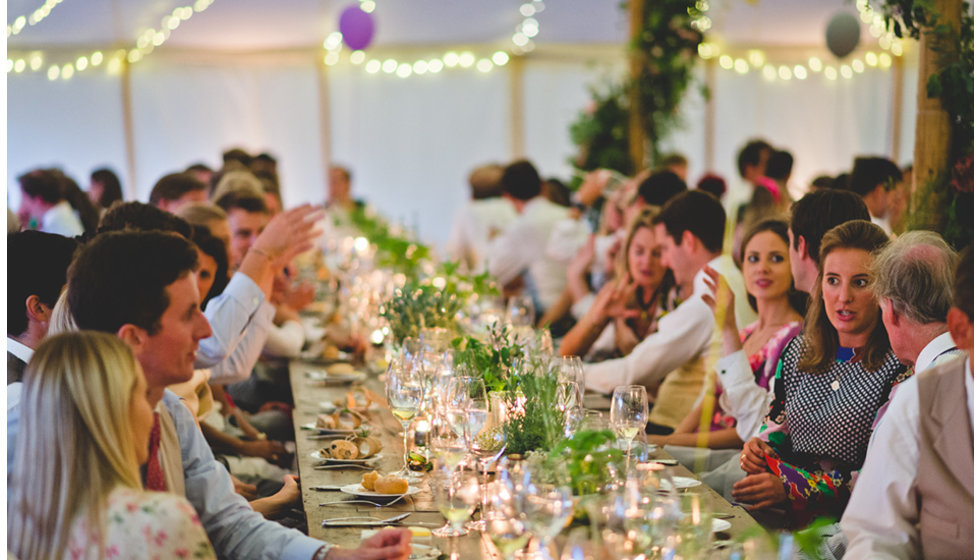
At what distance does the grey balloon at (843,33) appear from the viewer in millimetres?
6047

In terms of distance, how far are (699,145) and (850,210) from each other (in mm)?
9324

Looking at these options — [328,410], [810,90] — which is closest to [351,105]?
[810,90]

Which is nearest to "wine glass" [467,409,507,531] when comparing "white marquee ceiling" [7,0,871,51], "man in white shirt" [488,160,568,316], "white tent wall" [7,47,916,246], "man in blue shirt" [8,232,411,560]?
"man in blue shirt" [8,232,411,560]

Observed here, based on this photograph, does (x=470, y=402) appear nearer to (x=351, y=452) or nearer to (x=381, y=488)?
(x=381, y=488)

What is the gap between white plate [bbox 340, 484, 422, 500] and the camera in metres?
2.17

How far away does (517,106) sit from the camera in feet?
39.1

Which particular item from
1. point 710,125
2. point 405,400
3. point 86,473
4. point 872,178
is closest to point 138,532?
point 86,473

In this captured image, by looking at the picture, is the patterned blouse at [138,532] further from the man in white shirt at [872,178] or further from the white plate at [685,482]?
the man in white shirt at [872,178]

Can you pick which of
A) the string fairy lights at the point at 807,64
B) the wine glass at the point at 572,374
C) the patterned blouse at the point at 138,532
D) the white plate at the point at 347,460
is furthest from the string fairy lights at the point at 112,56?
the patterned blouse at the point at 138,532

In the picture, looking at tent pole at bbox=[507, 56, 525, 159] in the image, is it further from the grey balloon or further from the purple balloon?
the grey balloon

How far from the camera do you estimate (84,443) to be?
4.70 ft

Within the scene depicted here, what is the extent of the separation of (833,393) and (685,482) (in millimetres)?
525

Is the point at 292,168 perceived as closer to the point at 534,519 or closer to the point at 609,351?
the point at 609,351

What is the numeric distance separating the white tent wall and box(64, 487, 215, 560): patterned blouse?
1021 centimetres
